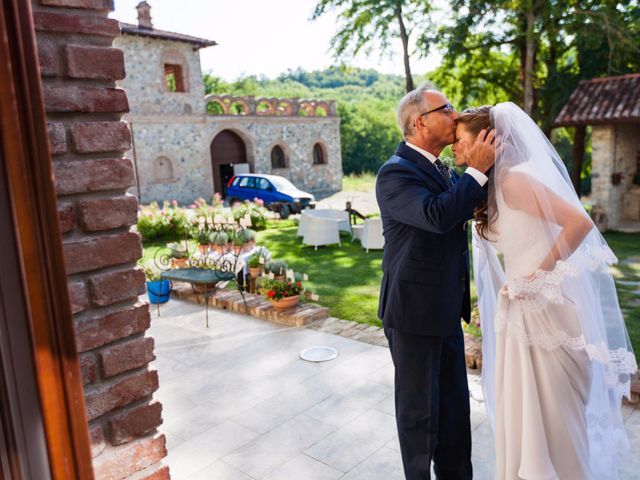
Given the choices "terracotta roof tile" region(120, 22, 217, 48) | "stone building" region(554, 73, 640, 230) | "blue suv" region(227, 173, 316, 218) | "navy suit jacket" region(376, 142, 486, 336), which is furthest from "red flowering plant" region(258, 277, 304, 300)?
"terracotta roof tile" region(120, 22, 217, 48)

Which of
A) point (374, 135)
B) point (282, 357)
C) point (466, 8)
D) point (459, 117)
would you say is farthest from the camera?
point (374, 135)

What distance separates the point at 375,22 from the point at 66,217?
752 inches

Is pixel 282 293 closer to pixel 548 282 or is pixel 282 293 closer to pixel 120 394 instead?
pixel 548 282

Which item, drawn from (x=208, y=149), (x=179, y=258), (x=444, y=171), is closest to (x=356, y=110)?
(x=208, y=149)

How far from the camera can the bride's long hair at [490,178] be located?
2.73m

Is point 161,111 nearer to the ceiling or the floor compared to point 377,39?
nearer to the floor

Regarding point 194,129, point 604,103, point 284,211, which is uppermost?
point 194,129

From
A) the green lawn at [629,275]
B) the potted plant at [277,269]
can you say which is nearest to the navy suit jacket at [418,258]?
the green lawn at [629,275]

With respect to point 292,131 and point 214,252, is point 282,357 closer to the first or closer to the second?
point 214,252

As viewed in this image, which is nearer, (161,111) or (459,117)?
(459,117)

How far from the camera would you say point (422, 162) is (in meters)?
2.90

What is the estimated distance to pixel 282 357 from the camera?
5.42 m

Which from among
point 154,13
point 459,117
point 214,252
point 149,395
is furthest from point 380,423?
point 154,13

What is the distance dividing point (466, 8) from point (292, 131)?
1533 centimetres
